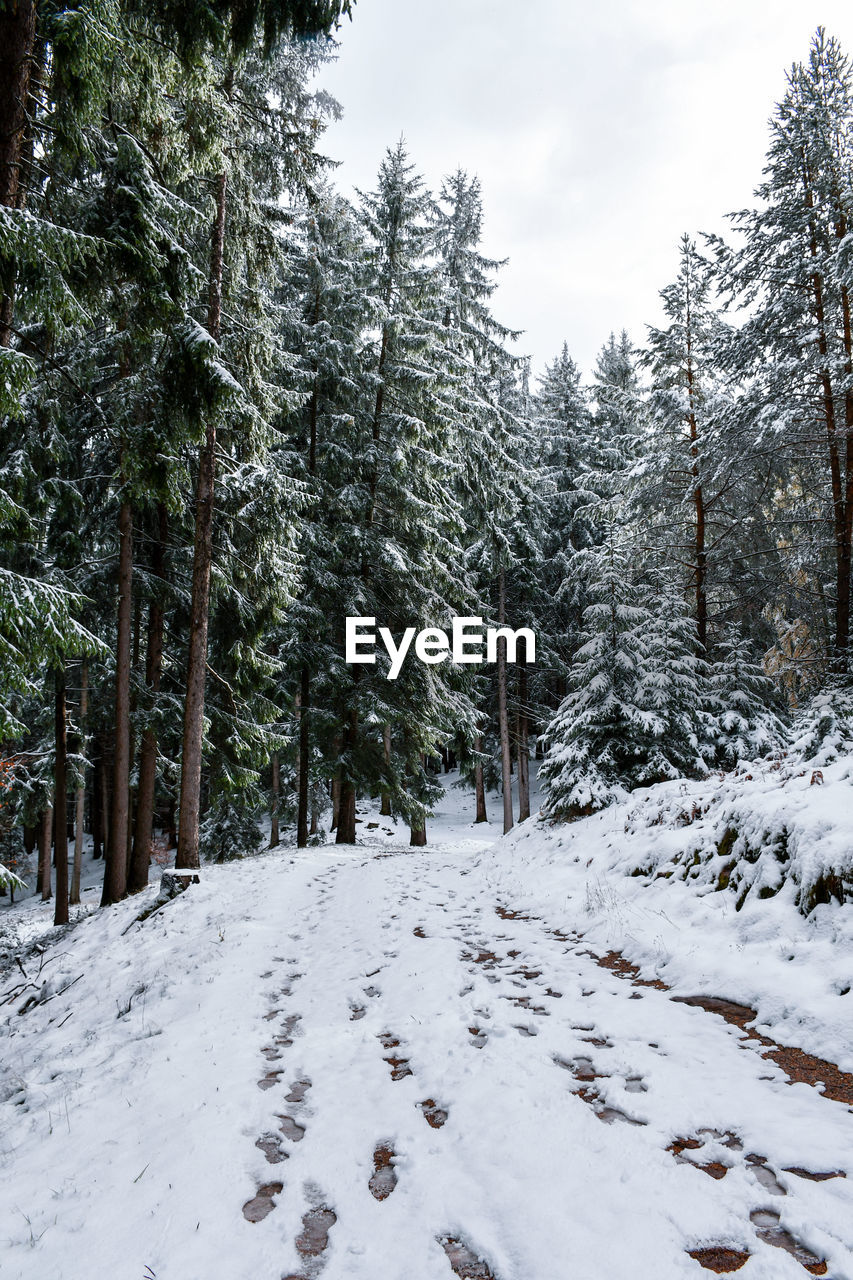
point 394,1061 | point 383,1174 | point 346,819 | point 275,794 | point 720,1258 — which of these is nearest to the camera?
point 720,1258

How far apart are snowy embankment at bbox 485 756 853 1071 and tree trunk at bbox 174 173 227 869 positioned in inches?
224

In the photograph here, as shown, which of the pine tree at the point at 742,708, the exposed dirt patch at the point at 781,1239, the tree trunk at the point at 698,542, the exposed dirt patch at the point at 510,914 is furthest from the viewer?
the tree trunk at the point at 698,542

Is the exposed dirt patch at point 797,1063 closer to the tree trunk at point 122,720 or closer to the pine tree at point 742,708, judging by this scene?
the pine tree at point 742,708

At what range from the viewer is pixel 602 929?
6.36 meters

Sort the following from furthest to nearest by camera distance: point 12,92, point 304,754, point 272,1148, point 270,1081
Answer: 1. point 304,754
2. point 12,92
3. point 270,1081
4. point 272,1148

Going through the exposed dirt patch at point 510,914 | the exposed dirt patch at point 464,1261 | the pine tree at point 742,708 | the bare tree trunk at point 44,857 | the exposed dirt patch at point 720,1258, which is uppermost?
the pine tree at point 742,708

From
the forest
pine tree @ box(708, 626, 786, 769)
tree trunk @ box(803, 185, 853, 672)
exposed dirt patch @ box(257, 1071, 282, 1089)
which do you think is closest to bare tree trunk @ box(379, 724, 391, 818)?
the forest

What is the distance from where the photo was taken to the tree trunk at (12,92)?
5.09 meters

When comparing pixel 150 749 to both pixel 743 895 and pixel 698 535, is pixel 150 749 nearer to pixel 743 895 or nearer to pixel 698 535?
pixel 743 895

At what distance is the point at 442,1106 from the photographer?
3.45 metres

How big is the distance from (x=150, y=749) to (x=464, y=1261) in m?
11.7

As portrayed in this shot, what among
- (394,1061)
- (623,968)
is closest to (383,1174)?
(394,1061)

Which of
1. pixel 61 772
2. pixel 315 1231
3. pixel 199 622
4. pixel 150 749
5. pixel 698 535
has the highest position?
pixel 698 535

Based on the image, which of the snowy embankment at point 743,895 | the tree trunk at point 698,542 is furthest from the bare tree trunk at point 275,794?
the snowy embankment at point 743,895
